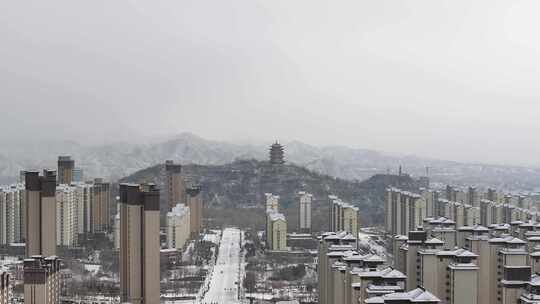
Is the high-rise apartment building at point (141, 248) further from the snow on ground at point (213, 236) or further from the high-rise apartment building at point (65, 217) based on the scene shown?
the snow on ground at point (213, 236)

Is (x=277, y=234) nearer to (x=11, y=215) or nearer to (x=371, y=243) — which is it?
(x=371, y=243)

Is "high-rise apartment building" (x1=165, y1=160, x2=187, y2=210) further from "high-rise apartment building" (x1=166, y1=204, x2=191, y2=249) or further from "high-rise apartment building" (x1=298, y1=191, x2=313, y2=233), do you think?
"high-rise apartment building" (x1=166, y1=204, x2=191, y2=249)

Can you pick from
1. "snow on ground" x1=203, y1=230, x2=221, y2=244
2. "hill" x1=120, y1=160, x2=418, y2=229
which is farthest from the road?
"hill" x1=120, y1=160, x2=418, y2=229

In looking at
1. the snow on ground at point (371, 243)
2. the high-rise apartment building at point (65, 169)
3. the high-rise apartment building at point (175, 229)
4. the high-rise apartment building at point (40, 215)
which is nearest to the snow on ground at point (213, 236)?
the high-rise apartment building at point (175, 229)

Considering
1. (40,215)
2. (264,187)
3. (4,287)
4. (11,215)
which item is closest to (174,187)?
(264,187)

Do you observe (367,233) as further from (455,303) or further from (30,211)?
(455,303)

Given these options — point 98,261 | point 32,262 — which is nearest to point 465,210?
point 98,261
